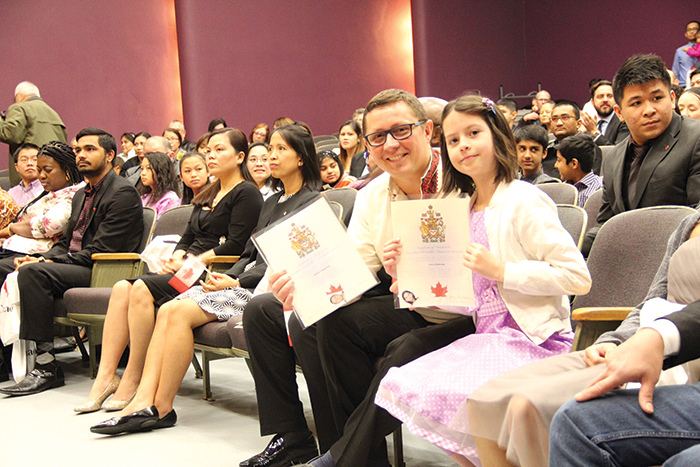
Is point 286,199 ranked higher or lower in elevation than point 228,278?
higher

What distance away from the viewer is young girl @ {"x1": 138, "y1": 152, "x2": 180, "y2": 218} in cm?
550

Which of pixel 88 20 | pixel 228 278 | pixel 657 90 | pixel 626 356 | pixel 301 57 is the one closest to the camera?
pixel 626 356

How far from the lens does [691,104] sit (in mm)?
4371

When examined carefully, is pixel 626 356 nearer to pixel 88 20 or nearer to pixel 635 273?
pixel 635 273

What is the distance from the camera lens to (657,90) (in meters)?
2.68

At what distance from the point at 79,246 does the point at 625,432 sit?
3.78m

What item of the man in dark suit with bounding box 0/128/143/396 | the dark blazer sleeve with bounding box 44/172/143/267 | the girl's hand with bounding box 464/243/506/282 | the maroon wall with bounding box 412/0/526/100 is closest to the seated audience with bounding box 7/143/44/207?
the man in dark suit with bounding box 0/128/143/396

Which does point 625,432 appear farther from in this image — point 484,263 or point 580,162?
point 580,162

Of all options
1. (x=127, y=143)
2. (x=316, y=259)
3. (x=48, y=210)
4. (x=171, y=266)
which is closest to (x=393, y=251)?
(x=316, y=259)

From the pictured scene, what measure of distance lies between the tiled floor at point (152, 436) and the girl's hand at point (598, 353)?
1.22 meters

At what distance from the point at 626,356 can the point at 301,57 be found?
32.1 ft

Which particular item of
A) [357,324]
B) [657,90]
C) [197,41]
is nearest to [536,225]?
[357,324]

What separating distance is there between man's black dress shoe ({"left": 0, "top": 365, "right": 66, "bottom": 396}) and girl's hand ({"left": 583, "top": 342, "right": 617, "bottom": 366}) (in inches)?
134

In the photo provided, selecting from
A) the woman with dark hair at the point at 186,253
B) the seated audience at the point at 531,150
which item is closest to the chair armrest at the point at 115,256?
the woman with dark hair at the point at 186,253
